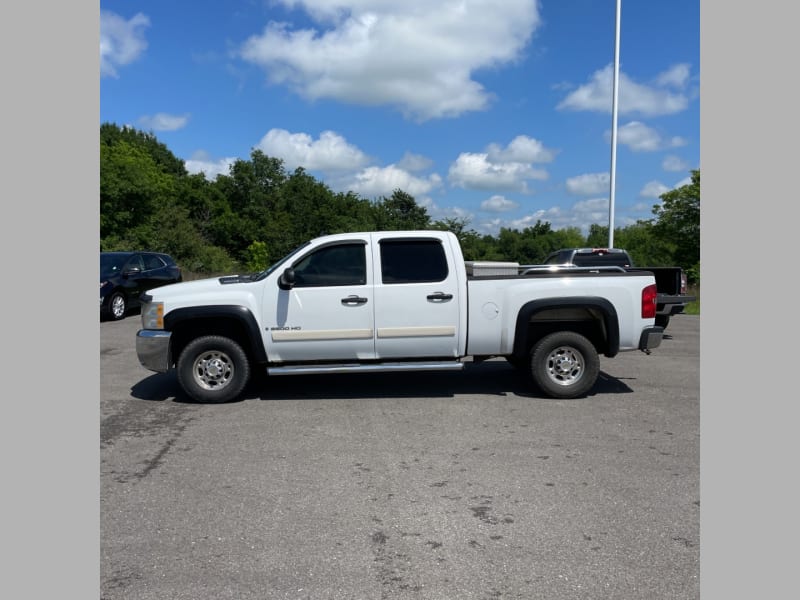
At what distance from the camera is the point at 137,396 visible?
25.2 feet

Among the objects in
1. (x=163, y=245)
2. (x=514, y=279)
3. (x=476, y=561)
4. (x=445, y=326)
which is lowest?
(x=476, y=561)

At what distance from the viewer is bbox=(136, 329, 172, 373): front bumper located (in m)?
6.97

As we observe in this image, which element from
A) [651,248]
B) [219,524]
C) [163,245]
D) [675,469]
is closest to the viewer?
[219,524]

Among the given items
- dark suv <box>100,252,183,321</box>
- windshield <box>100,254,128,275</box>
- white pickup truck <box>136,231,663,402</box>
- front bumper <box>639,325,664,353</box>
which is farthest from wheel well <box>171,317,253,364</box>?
windshield <box>100,254,128,275</box>

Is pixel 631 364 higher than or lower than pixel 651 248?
lower

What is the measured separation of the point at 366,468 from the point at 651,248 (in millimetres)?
63705

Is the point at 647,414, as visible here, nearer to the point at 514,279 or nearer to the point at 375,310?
the point at 514,279

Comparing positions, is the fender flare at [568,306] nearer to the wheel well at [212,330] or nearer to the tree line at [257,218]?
the wheel well at [212,330]

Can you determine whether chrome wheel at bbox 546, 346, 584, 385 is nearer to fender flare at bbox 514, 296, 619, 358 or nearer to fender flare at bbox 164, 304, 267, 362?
fender flare at bbox 514, 296, 619, 358

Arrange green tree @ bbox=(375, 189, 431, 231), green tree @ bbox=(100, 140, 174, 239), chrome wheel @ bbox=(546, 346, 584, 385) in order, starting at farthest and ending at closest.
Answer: green tree @ bbox=(375, 189, 431, 231) < green tree @ bbox=(100, 140, 174, 239) < chrome wheel @ bbox=(546, 346, 584, 385)

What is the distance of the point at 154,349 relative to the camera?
6.98m

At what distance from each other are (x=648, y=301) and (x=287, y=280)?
14.2ft

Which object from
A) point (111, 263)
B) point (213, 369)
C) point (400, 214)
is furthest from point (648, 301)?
point (400, 214)

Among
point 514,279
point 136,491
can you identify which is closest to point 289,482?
point 136,491
